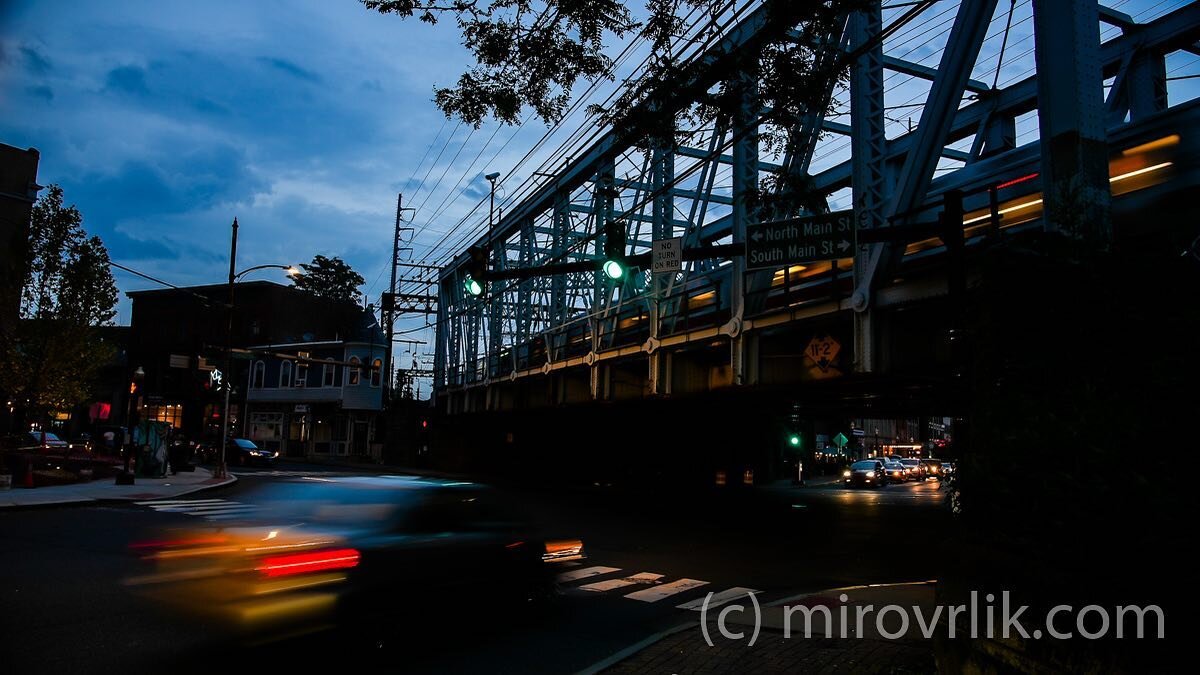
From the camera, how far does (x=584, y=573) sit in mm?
10945

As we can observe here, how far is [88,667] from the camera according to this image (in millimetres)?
5715

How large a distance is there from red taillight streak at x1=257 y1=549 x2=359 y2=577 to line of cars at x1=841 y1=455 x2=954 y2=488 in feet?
116

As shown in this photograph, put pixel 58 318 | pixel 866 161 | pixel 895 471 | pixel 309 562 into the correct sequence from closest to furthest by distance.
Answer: pixel 309 562 < pixel 866 161 < pixel 58 318 < pixel 895 471

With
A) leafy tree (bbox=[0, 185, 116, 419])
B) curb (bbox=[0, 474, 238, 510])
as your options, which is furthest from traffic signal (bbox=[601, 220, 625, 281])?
leafy tree (bbox=[0, 185, 116, 419])

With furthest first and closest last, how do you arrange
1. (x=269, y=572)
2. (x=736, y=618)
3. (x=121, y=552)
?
(x=121, y=552) < (x=736, y=618) < (x=269, y=572)

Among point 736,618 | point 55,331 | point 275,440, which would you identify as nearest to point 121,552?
point 736,618

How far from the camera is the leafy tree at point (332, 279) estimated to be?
72.1 m

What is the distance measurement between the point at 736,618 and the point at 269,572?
15.3 feet

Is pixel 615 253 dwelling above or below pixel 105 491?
above

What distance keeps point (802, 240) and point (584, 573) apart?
591 cm

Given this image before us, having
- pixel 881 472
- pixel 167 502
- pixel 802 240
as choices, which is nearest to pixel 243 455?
pixel 167 502

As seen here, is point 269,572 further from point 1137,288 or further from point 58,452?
point 58,452

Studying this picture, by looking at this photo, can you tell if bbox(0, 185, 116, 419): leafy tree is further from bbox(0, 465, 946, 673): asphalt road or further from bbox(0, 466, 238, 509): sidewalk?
bbox(0, 465, 946, 673): asphalt road

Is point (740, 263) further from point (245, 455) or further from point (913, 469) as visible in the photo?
point (913, 469)
